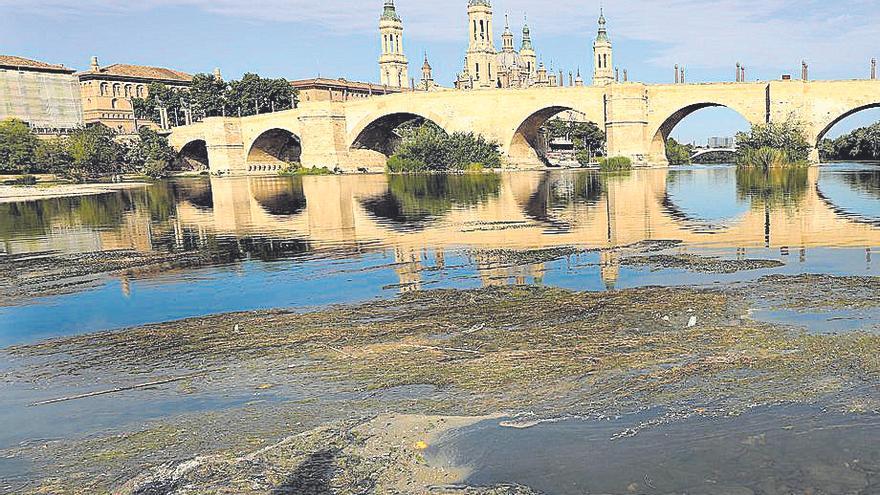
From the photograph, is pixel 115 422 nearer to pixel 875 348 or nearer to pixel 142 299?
pixel 142 299

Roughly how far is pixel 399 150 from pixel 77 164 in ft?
93.7

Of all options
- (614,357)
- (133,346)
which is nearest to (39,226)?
(133,346)

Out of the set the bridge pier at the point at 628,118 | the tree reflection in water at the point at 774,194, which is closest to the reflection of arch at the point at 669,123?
the bridge pier at the point at 628,118

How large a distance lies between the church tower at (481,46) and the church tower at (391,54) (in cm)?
1453

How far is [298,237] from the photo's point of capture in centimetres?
1550

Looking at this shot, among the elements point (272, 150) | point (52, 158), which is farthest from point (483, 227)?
point (272, 150)

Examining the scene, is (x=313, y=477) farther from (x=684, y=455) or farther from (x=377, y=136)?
(x=377, y=136)

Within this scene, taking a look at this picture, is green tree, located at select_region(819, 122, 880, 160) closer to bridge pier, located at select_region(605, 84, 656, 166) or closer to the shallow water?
bridge pier, located at select_region(605, 84, 656, 166)

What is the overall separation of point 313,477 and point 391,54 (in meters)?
119

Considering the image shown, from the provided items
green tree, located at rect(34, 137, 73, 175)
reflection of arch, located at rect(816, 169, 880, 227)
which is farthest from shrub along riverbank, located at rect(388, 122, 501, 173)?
reflection of arch, located at rect(816, 169, 880, 227)

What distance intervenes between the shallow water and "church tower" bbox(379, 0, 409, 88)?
11622cm

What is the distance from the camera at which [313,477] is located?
383 cm

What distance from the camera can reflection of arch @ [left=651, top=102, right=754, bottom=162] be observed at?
55.5 meters

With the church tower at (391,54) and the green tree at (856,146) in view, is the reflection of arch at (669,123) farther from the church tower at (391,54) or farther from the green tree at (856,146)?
the church tower at (391,54)
